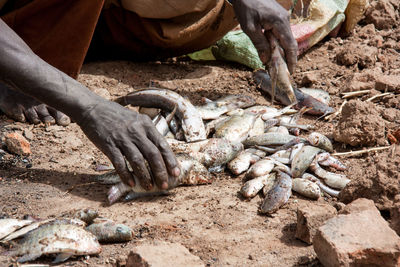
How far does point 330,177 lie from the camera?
3439mm

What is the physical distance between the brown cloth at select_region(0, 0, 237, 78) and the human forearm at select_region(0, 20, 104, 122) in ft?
3.91

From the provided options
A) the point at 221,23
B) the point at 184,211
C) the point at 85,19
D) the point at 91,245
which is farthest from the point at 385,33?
the point at 91,245

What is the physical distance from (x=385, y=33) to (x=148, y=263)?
448cm

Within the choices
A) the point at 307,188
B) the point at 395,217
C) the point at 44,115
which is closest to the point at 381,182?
the point at 395,217

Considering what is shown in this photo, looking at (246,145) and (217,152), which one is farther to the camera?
(246,145)

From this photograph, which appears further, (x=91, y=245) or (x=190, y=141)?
(x=190, y=141)

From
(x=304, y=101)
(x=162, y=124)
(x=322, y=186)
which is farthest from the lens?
(x=304, y=101)

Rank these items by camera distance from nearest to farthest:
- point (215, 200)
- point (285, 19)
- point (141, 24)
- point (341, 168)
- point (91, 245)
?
point (91, 245) → point (215, 200) → point (341, 168) → point (285, 19) → point (141, 24)

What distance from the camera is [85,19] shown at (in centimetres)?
416

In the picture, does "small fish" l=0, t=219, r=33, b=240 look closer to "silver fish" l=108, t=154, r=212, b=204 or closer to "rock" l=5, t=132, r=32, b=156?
"silver fish" l=108, t=154, r=212, b=204

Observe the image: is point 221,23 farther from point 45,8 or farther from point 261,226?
point 261,226

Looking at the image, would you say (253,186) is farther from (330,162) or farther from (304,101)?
(304,101)

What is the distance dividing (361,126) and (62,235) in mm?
2159

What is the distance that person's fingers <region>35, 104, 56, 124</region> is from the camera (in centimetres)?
411
